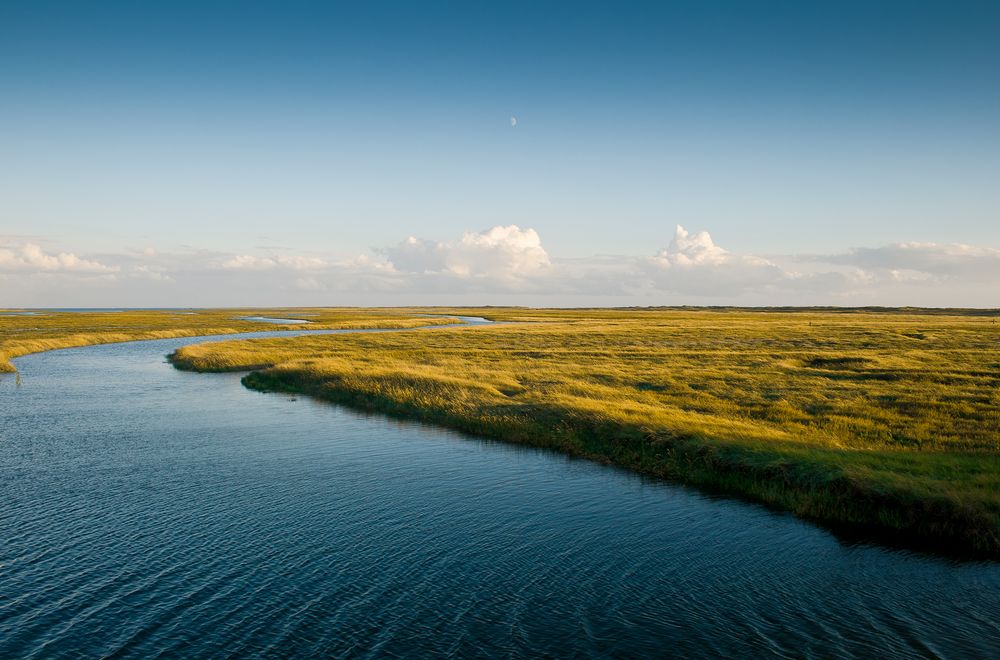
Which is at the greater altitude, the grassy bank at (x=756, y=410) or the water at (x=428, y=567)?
the grassy bank at (x=756, y=410)

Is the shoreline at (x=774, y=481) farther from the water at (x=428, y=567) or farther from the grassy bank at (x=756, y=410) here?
the water at (x=428, y=567)

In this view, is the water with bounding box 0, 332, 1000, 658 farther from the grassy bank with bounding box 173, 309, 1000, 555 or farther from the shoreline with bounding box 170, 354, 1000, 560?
the grassy bank with bounding box 173, 309, 1000, 555

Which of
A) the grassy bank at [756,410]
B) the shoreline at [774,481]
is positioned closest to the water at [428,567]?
the shoreline at [774,481]

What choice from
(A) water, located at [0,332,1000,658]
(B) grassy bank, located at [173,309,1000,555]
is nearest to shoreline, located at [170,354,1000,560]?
(B) grassy bank, located at [173,309,1000,555]

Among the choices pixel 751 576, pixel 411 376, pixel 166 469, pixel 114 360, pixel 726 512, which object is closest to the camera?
pixel 751 576

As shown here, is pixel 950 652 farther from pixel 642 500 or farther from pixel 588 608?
pixel 642 500

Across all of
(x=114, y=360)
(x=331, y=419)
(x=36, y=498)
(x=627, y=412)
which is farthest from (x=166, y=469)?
(x=114, y=360)
